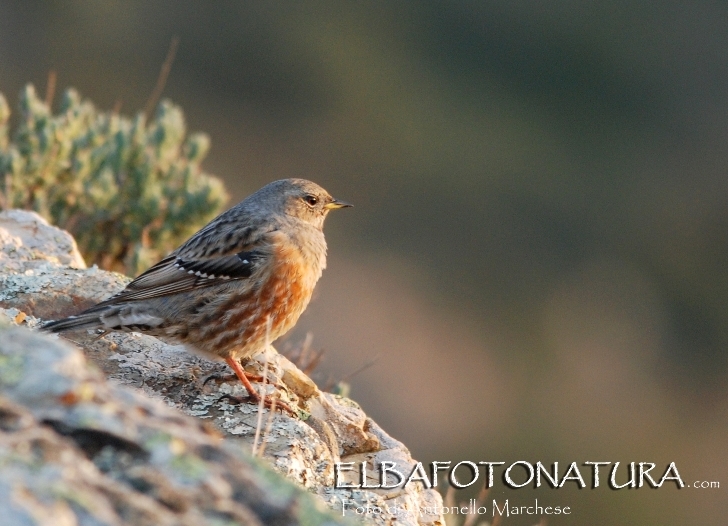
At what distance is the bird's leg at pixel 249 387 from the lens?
15.3 ft

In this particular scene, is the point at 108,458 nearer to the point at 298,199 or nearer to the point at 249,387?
the point at 249,387

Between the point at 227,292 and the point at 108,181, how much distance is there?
337cm

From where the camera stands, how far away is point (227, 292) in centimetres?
543

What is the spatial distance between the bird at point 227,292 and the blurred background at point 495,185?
8.50 metres

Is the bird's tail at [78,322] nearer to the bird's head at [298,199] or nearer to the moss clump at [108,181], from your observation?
the bird's head at [298,199]

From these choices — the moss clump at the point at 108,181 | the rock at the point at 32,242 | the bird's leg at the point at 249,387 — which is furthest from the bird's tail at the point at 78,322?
the moss clump at the point at 108,181

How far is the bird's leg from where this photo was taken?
4676 millimetres

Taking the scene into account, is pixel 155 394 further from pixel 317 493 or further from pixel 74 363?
pixel 74 363

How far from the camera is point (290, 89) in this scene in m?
29.1

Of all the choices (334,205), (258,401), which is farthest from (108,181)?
(258,401)

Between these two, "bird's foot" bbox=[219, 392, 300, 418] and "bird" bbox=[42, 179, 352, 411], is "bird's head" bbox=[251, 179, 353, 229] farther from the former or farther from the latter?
"bird's foot" bbox=[219, 392, 300, 418]

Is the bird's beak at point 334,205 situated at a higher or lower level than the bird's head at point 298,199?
higher

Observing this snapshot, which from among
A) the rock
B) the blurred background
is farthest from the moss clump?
the blurred background

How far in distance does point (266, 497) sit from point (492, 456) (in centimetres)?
1389
